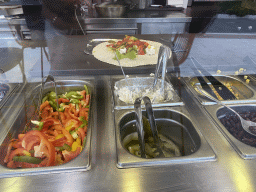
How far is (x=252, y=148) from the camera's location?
69cm

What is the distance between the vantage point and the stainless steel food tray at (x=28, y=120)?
0.61 meters

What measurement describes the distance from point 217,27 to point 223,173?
164cm

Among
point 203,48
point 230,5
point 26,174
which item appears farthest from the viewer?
point 230,5

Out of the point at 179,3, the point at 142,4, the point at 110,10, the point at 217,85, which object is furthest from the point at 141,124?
the point at 142,4

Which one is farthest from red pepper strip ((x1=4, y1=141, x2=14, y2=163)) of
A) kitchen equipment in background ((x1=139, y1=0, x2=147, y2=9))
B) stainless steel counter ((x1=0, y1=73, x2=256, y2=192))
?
kitchen equipment in background ((x1=139, y1=0, x2=147, y2=9))

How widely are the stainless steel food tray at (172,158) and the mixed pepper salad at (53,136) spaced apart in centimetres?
17

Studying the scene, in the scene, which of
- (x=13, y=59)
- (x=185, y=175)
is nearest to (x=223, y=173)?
(x=185, y=175)

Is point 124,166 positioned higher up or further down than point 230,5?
further down

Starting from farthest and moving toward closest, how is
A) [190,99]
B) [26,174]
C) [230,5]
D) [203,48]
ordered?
[230,5]
[203,48]
[190,99]
[26,174]

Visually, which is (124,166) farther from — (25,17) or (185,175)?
(25,17)

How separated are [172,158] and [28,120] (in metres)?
0.63

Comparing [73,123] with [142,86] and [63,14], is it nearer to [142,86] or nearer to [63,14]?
[142,86]

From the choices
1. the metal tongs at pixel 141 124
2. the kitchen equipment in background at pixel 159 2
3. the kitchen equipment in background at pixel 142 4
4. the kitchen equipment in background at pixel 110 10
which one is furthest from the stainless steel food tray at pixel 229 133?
the kitchen equipment in background at pixel 142 4

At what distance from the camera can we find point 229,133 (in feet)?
2.53
